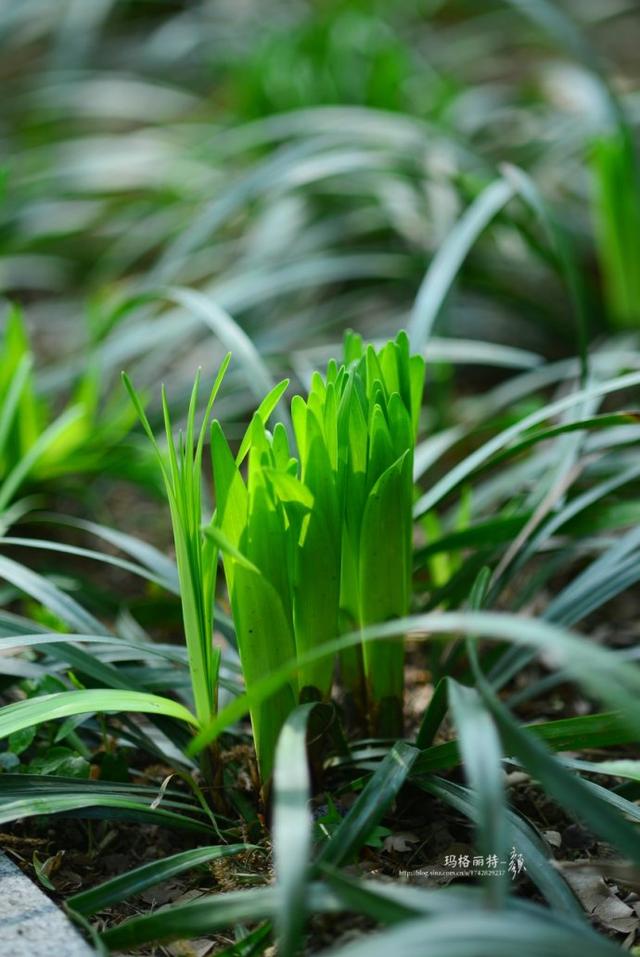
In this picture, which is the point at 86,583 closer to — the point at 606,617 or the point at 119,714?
the point at 119,714

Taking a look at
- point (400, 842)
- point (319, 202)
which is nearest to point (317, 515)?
point (400, 842)

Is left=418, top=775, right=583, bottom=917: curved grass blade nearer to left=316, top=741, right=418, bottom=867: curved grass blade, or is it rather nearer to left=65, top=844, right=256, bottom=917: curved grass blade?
left=316, top=741, right=418, bottom=867: curved grass blade

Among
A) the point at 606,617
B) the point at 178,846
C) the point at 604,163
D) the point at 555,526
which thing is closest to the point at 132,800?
the point at 178,846

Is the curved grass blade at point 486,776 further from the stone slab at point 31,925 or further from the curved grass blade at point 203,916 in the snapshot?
the stone slab at point 31,925

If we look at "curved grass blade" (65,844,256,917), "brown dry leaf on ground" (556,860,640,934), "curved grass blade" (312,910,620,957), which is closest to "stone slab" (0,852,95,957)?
"curved grass blade" (65,844,256,917)

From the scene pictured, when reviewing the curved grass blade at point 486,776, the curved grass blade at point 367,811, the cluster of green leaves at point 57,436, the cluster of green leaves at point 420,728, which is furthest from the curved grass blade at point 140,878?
the cluster of green leaves at point 57,436

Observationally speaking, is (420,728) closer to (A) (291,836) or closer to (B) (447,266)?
(A) (291,836)
